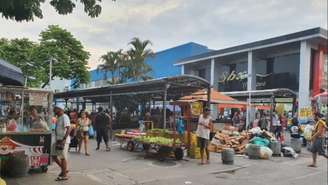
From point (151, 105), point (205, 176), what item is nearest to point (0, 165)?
point (205, 176)

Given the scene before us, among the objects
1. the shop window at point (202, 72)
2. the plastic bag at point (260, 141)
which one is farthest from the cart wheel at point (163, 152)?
the shop window at point (202, 72)

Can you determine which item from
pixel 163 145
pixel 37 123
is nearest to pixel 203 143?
pixel 163 145

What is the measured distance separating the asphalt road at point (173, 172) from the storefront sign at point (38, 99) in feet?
5.75

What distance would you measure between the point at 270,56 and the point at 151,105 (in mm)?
15906

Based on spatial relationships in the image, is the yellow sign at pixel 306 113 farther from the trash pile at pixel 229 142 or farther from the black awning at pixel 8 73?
the black awning at pixel 8 73

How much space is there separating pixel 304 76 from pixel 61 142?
26414 millimetres

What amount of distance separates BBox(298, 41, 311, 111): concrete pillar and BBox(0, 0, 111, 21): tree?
2794 cm

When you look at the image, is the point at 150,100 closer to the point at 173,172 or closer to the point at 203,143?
the point at 203,143

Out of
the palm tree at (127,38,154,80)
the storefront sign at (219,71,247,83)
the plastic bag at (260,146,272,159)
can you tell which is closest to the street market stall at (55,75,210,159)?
the plastic bag at (260,146,272,159)

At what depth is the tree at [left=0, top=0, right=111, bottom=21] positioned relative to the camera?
591cm

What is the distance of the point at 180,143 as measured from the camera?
43.0ft

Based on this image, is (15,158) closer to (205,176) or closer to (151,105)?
(205,176)

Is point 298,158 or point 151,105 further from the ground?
point 151,105

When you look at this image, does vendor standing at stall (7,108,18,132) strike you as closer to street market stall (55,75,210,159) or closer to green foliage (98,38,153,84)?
street market stall (55,75,210,159)
